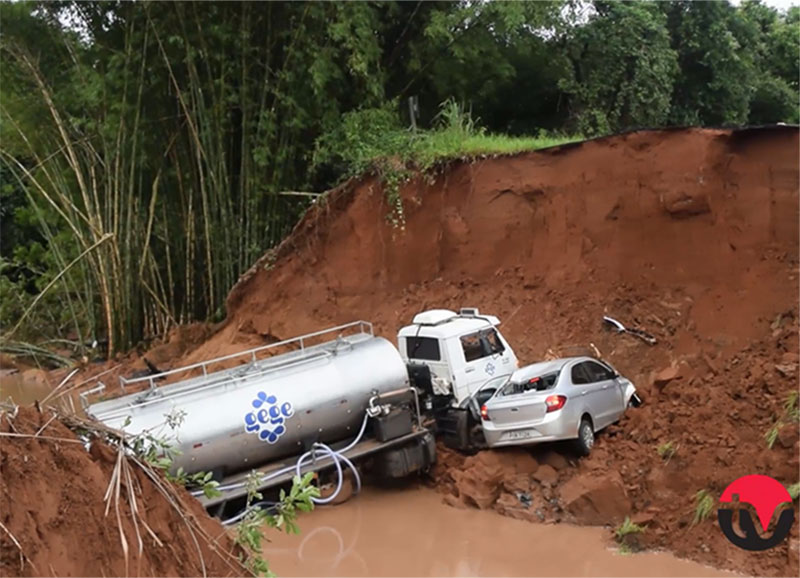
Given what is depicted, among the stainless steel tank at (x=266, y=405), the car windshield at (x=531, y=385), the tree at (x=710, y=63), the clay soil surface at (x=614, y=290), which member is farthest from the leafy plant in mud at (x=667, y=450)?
the tree at (x=710, y=63)

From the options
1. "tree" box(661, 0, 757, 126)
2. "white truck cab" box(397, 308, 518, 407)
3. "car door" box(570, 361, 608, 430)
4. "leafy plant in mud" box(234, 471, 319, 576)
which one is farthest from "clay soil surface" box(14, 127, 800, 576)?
"tree" box(661, 0, 757, 126)

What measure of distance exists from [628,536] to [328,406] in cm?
386

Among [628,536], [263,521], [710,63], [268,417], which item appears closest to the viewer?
[263,521]

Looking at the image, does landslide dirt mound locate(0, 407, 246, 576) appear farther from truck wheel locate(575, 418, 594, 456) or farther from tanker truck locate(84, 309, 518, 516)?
truck wheel locate(575, 418, 594, 456)

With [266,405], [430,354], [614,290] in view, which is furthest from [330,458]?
[614,290]

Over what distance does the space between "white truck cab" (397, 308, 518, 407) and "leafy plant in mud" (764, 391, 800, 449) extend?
3658mm

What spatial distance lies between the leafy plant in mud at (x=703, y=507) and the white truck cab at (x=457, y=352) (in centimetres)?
334

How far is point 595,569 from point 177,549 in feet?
17.8

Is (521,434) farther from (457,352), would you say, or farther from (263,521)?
(263,521)

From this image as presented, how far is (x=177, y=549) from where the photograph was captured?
3754 mm

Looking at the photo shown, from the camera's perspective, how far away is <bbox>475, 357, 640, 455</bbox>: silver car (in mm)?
9539

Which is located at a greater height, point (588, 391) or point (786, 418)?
point (588, 391)

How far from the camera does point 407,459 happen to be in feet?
33.1

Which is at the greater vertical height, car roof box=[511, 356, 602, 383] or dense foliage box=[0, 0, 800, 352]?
dense foliage box=[0, 0, 800, 352]
